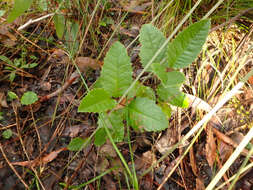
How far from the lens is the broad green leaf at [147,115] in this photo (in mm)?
624

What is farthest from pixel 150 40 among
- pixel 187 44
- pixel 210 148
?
pixel 210 148

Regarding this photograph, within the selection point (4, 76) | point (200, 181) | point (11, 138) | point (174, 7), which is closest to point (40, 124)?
point (11, 138)

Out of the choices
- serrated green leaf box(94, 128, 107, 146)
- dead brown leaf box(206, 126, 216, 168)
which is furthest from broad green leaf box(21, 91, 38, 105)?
dead brown leaf box(206, 126, 216, 168)

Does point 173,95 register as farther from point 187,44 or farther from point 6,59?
point 6,59

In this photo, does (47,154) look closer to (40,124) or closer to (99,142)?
(40,124)

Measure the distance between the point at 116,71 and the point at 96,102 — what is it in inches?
5.0

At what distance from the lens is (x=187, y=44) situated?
1.96ft

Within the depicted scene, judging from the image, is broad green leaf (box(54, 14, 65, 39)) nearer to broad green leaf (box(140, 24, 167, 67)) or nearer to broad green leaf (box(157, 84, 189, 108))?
broad green leaf (box(140, 24, 167, 67))

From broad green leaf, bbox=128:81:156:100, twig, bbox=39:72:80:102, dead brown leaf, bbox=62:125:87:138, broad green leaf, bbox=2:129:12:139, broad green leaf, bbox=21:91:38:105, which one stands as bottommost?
broad green leaf, bbox=2:129:12:139

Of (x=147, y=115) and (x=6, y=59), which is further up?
(x=147, y=115)

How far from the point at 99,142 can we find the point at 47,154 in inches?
13.1

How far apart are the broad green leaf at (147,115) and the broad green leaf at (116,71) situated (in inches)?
3.0

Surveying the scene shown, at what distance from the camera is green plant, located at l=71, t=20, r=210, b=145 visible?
1.95 feet

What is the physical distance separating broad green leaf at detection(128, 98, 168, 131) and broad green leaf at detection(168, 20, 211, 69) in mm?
157
